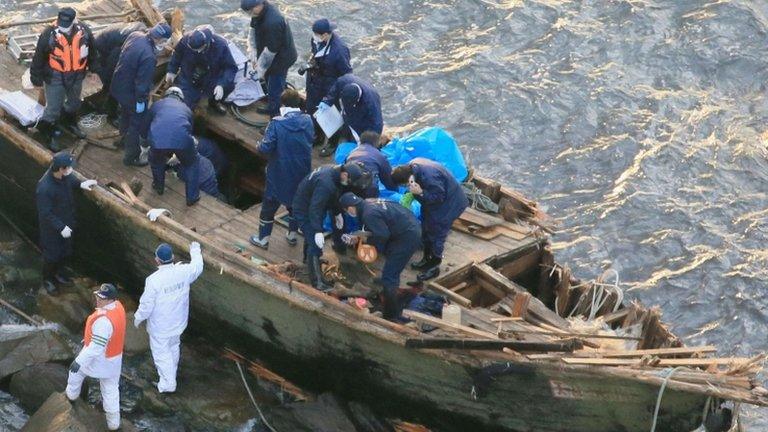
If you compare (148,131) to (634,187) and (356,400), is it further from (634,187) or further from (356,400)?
(634,187)

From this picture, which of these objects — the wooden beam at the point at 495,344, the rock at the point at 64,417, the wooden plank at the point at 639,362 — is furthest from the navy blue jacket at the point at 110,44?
the wooden plank at the point at 639,362

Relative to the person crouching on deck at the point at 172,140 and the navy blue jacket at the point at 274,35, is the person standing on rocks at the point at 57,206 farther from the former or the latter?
the navy blue jacket at the point at 274,35

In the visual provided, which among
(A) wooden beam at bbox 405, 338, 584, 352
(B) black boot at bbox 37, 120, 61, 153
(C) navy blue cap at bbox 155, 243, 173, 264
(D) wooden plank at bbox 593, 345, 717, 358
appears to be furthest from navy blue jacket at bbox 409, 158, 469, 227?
(B) black boot at bbox 37, 120, 61, 153

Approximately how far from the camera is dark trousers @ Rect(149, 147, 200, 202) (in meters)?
15.4

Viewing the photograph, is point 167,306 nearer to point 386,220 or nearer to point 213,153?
point 386,220

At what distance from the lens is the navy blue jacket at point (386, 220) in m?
13.6

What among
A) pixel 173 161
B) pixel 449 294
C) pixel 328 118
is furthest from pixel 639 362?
pixel 173 161

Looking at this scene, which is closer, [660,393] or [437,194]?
[660,393]

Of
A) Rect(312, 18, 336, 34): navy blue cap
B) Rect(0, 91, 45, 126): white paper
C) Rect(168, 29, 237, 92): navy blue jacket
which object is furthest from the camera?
Rect(0, 91, 45, 126): white paper

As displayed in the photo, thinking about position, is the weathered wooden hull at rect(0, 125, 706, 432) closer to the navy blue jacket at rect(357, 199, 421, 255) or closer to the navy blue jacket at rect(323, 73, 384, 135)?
the navy blue jacket at rect(357, 199, 421, 255)

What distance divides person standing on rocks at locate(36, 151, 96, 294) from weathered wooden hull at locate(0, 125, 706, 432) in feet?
1.22

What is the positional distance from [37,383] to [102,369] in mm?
1768

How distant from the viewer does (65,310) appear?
53.6ft

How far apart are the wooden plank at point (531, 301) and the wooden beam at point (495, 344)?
952 mm
